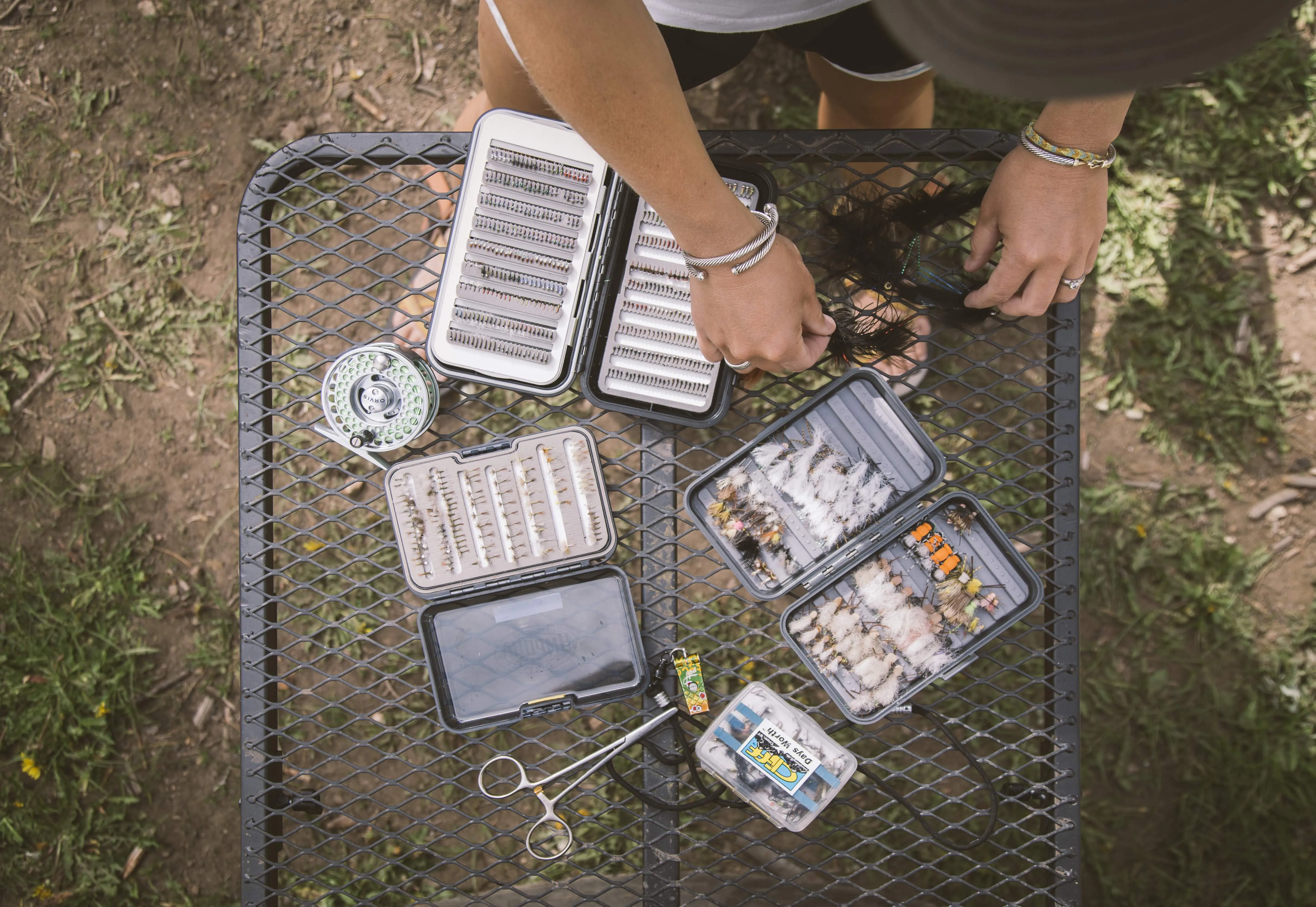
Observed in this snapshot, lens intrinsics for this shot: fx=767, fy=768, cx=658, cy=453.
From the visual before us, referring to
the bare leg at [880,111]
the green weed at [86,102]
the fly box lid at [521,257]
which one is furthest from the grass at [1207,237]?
the green weed at [86,102]

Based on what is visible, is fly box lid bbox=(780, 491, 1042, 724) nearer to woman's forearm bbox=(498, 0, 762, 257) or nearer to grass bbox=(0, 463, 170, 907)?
woman's forearm bbox=(498, 0, 762, 257)

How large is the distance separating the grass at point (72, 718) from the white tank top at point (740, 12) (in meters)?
1.92

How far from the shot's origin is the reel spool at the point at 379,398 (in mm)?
1201

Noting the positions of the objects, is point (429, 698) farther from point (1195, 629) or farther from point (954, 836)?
point (1195, 629)

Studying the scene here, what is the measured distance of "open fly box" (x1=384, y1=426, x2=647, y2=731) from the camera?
1.24 meters

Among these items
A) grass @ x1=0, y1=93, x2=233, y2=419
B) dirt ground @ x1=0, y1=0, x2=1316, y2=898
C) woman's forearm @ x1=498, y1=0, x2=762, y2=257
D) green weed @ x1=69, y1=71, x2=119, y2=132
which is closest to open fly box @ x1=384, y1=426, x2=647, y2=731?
woman's forearm @ x1=498, y1=0, x2=762, y2=257

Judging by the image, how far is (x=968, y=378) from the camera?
2.00m

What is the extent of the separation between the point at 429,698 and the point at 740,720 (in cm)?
101

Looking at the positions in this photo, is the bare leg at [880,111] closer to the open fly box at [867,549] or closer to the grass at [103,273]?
the open fly box at [867,549]

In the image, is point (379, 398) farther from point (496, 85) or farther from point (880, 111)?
point (880, 111)

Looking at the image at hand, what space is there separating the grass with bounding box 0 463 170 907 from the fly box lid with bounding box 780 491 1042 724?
6.03ft

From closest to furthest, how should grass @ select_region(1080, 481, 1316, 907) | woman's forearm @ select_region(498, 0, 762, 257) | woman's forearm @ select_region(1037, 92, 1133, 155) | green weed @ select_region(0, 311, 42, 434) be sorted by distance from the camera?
woman's forearm @ select_region(498, 0, 762, 257) < woman's forearm @ select_region(1037, 92, 1133, 155) < grass @ select_region(1080, 481, 1316, 907) < green weed @ select_region(0, 311, 42, 434)

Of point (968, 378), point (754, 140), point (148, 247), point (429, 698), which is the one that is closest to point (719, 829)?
point (429, 698)

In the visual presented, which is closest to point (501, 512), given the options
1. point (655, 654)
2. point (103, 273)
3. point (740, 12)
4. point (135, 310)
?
point (655, 654)
